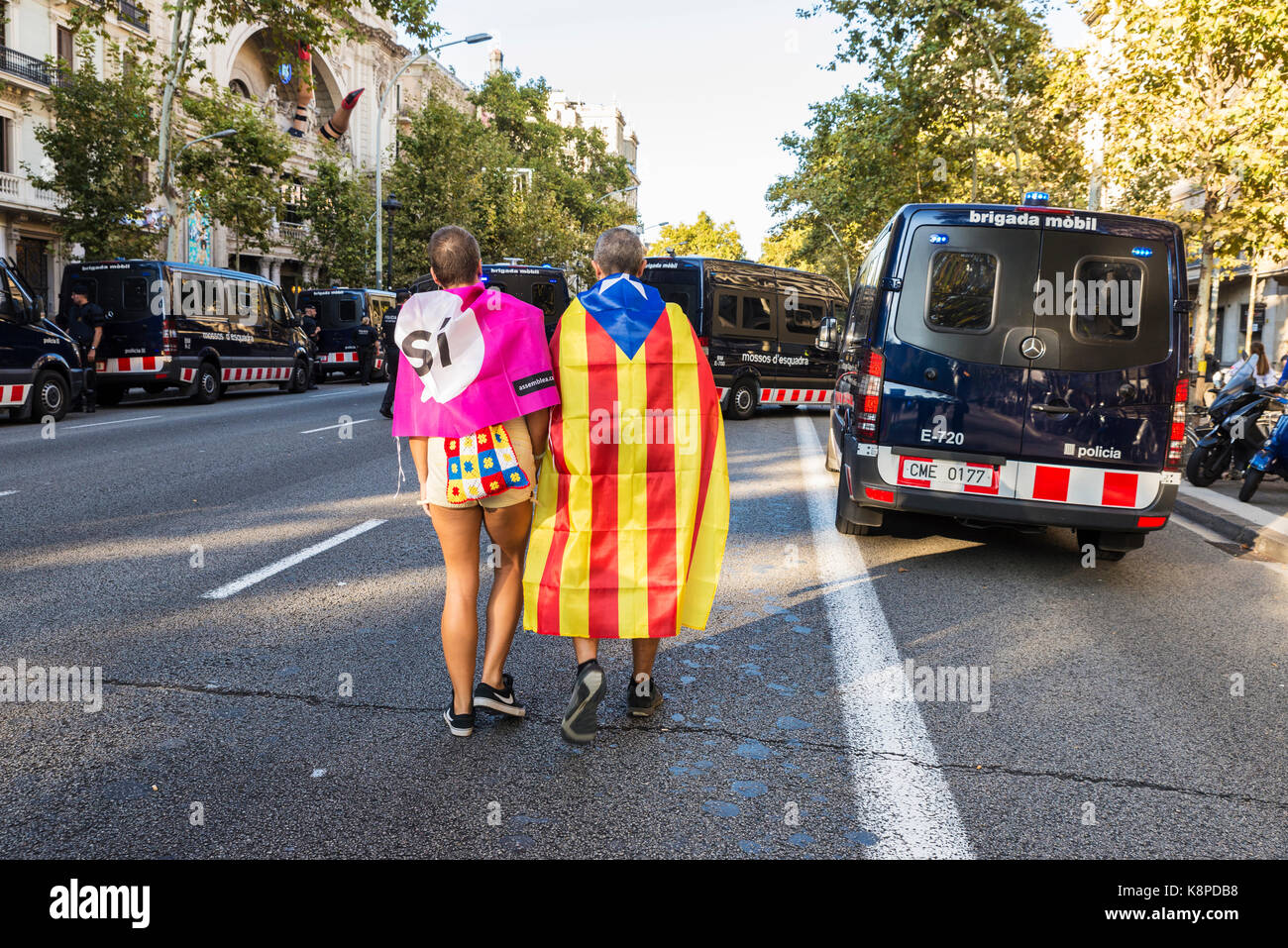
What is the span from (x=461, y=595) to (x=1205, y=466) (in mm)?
10362

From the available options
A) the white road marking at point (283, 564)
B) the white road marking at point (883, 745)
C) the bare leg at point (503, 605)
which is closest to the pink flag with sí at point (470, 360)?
the bare leg at point (503, 605)

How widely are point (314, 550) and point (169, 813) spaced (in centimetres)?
393

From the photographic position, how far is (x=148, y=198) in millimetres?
26172

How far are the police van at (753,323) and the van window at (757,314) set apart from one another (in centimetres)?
2

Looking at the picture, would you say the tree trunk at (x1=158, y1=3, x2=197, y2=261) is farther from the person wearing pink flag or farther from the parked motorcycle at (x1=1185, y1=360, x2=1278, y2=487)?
the person wearing pink flag

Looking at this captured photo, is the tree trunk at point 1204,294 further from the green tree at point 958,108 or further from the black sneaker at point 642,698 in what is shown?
the black sneaker at point 642,698

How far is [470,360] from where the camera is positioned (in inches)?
148

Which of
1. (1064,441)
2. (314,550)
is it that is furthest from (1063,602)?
(314,550)

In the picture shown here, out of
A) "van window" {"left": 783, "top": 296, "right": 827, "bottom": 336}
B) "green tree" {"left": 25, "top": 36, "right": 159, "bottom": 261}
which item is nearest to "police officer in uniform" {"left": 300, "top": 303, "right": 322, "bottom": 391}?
"green tree" {"left": 25, "top": 36, "right": 159, "bottom": 261}

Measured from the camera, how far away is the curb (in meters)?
8.35

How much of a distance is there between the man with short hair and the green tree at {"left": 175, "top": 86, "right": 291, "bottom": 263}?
27.4 m

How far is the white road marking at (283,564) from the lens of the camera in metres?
5.91

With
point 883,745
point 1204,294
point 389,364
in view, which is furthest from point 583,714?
point 1204,294

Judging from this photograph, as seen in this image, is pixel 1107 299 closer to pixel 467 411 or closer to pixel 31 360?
pixel 467 411
